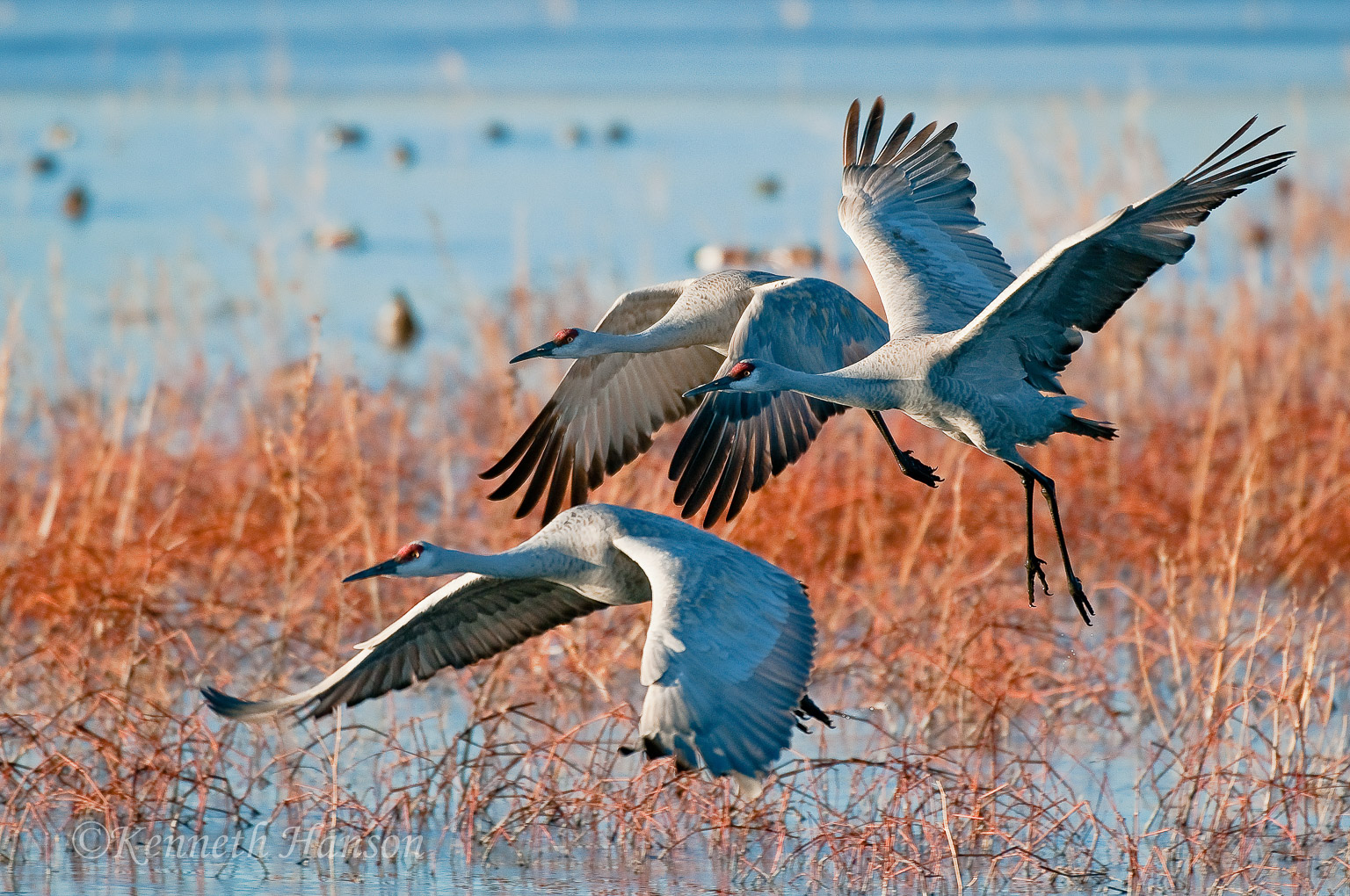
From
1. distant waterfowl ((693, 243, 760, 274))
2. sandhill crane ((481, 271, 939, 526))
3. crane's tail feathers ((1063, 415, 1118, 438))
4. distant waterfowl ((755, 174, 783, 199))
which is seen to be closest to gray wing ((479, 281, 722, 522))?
sandhill crane ((481, 271, 939, 526))

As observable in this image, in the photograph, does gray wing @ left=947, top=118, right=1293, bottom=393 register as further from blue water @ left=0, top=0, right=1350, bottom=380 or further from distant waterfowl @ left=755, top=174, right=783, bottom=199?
distant waterfowl @ left=755, top=174, right=783, bottom=199

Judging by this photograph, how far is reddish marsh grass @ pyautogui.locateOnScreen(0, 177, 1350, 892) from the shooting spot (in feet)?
15.6

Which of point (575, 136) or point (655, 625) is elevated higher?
point (575, 136)

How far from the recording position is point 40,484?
773cm

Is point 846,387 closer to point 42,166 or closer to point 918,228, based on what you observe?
point 918,228

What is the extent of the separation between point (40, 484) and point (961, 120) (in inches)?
485

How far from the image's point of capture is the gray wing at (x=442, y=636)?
450 cm

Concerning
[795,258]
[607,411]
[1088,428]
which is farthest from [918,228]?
[795,258]

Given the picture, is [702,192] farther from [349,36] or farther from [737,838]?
[349,36]

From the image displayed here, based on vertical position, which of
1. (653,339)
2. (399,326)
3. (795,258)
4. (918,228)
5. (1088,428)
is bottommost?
(1088,428)

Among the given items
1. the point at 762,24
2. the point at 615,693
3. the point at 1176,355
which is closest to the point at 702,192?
the point at 1176,355

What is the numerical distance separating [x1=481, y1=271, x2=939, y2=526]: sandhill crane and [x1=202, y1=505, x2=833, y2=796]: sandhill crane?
34.5 inches

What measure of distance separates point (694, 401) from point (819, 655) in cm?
88

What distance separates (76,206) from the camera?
13695 mm
